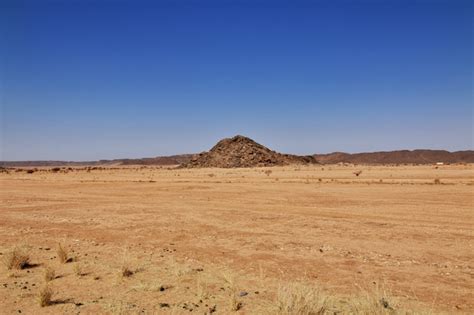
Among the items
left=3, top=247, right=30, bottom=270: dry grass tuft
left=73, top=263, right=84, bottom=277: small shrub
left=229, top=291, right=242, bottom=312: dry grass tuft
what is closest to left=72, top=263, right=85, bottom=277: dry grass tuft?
left=73, top=263, right=84, bottom=277: small shrub

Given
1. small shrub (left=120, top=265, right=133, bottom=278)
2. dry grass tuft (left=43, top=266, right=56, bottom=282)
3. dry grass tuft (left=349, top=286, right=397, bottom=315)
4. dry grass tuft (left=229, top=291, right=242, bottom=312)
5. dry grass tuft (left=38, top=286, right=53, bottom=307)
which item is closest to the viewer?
dry grass tuft (left=349, top=286, right=397, bottom=315)

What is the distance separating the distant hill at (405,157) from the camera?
15218cm

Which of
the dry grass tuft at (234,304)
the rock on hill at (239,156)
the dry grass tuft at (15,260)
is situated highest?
the rock on hill at (239,156)

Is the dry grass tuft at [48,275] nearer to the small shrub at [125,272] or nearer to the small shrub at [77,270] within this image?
the small shrub at [77,270]

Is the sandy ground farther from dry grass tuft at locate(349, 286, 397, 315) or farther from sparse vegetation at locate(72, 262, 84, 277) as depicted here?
dry grass tuft at locate(349, 286, 397, 315)

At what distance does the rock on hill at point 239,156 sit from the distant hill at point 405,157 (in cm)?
6731

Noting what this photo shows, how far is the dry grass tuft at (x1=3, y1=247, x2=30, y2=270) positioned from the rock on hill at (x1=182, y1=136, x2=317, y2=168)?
75121mm

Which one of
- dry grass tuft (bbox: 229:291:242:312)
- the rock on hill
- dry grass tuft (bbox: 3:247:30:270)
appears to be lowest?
dry grass tuft (bbox: 229:291:242:312)

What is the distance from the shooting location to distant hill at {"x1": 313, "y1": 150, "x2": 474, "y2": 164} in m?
152

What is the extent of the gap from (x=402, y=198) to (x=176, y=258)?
1682 cm

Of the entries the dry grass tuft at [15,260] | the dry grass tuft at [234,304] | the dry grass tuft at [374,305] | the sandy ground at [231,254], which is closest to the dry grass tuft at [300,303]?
the sandy ground at [231,254]

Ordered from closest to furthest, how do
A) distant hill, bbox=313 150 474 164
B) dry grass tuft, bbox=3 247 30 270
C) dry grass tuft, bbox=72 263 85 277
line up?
dry grass tuft, bbox=72 263 85 277 < dry grass tuft, bbox=3 247 30 270 < distant hill, bbox=313 150 474 164

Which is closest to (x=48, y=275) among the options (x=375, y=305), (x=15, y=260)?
(x=15, y=260)

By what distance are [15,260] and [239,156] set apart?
263 feet
